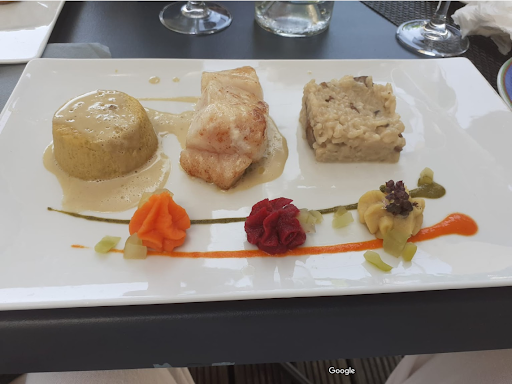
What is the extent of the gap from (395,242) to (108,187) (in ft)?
4.05

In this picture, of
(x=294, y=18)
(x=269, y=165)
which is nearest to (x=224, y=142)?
(x=269, y=165)

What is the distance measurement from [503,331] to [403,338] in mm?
359

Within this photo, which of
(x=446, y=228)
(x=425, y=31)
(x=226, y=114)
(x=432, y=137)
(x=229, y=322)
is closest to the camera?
(x=229, y=322)

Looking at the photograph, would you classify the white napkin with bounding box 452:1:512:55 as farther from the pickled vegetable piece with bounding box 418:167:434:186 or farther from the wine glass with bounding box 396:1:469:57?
the pickled vegetable piece with bounding box 418:167:434:186

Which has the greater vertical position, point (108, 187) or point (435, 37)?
point (435, 37)

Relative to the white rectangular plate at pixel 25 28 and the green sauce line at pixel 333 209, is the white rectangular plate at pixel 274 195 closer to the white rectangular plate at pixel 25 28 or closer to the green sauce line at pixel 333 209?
the green sauce line at pixel 333 209

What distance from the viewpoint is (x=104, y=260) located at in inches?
58.9

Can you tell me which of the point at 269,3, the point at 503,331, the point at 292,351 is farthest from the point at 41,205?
the point at 269,3

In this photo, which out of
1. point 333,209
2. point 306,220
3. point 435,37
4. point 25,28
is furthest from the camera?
point 435,37

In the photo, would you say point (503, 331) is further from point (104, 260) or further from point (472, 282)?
point (104, 260)

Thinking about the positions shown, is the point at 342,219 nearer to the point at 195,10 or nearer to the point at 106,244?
the point at 106,244

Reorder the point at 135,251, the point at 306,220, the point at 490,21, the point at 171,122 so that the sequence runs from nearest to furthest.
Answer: the point at 135,251 → the point at 306,220 → the point at 171,122 → the point at 490,21

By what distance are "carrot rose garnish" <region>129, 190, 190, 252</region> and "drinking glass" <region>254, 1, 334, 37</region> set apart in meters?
1.92

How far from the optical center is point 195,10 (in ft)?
10.3
